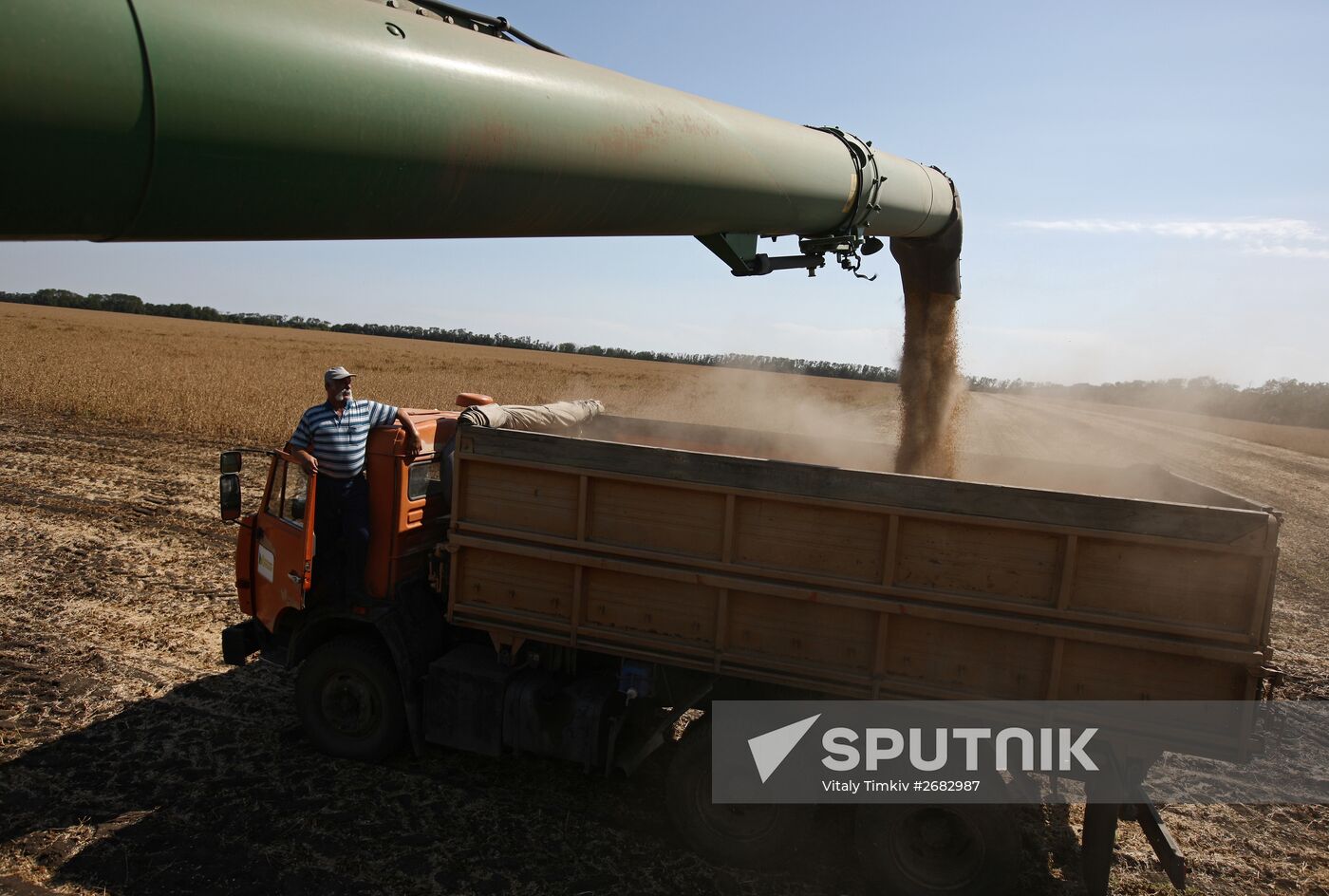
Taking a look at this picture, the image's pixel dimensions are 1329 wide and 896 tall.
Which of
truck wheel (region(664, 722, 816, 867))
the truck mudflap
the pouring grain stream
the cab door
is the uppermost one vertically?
the pouring grain stream

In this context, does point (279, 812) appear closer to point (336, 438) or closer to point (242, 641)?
point (242, 641)

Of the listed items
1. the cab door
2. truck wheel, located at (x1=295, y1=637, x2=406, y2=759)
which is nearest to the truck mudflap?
the cab door

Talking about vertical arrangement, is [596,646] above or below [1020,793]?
above

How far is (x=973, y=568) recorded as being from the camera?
14.1 ft

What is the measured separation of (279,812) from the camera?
16.9 ft

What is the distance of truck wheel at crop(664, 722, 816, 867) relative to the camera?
191 inches

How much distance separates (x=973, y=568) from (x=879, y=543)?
0.47 metres

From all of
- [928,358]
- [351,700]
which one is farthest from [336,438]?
[928,358]

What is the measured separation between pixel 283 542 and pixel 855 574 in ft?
12.1

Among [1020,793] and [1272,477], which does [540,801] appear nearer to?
[1020,793]

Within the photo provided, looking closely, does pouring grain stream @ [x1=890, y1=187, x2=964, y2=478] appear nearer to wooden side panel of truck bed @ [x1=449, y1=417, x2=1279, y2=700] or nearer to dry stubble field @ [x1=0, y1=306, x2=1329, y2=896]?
dry stubble field @ [x1=0, y1=306, x2=1329, y2=896]

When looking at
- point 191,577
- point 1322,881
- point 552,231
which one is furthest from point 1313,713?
point 191,577

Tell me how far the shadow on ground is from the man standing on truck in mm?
1323

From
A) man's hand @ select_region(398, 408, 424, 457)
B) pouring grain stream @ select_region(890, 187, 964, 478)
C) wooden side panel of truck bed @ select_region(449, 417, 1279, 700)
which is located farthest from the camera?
pouring grain stream @ select_region(890, 187, 964, 478)
